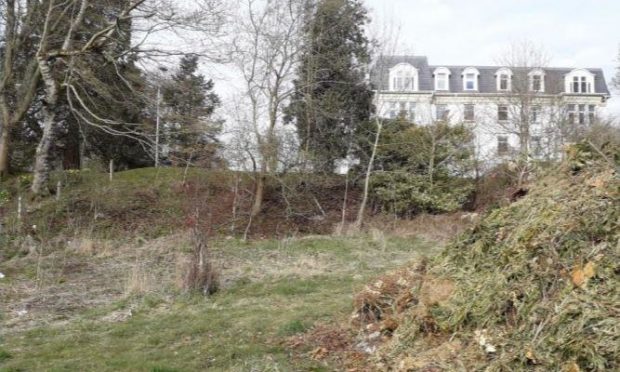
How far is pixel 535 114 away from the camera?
2378cm

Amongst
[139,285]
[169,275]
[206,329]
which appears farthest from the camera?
[169,275]

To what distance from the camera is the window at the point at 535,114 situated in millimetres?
23594

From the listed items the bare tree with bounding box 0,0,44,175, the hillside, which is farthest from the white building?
the bare tree with bounding box 0,0,44,175

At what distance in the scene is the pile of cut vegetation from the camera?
10.8 feet

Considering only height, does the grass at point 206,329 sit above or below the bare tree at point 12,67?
below

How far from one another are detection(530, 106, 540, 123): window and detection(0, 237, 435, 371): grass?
16.6 m

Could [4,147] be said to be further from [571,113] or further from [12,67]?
[571,113]

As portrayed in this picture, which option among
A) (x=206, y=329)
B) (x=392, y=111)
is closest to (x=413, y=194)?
(x=392, y=111)

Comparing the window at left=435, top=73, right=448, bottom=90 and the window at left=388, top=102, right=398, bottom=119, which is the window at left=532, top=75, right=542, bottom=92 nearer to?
the window at left=388, top=102, right=398, bottom=119

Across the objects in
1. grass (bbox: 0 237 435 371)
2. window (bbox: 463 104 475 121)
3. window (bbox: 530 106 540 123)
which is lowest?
grass (bbox: 0 237 435 371)

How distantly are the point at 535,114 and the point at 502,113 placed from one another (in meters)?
1.74

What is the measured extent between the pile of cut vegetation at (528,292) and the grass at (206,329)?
0.88 meters

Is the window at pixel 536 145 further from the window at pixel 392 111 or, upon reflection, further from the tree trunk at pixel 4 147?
the tree trunk at pixel 4 147

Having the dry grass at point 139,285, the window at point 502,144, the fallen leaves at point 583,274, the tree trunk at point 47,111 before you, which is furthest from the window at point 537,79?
the fallen leaves at point 583,274
